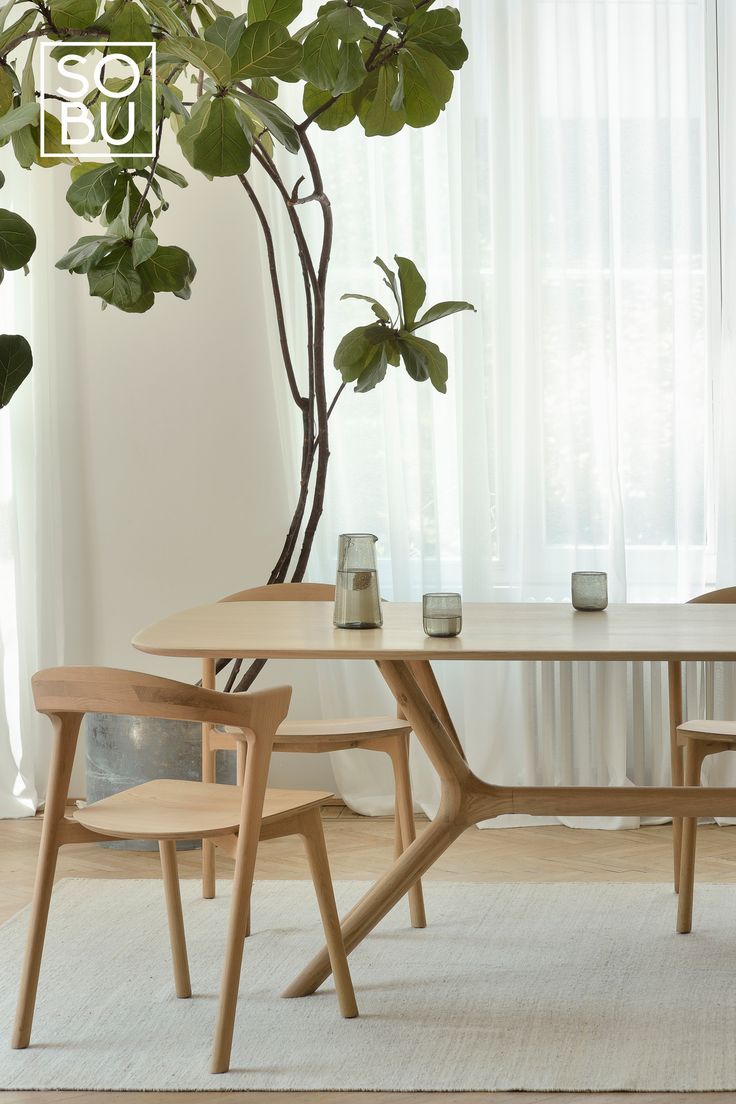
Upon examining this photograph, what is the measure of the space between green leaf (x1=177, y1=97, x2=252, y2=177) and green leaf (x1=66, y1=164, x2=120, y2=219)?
0.68 metres

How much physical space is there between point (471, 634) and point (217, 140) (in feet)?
3.73

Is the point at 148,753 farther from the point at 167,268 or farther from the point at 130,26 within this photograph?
the point at 130,26

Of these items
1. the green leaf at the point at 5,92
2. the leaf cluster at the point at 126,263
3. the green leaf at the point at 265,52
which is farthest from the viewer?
the leaf cluster at the point at 126,263

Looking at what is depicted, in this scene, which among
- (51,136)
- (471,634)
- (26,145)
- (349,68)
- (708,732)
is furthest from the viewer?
(51,136)

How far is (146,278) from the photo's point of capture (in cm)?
324

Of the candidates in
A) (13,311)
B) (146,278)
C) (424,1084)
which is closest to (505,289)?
(146,278)

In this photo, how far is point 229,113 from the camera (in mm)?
2480

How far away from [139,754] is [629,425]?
1909mm

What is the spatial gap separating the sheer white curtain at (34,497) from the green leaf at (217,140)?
1.80 metres

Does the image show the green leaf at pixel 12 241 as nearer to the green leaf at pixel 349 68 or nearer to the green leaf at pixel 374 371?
the green leaf at pixel 349 68

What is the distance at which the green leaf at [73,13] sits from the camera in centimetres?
265

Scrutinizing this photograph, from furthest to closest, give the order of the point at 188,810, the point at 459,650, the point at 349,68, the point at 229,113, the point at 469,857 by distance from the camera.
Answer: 1. the point at 469,857
2. the point at 349,68
3. the point at 229,113
4. the point at 188,810
5. the point at 459,650

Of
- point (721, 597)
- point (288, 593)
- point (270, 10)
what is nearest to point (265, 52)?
point (270, 10)

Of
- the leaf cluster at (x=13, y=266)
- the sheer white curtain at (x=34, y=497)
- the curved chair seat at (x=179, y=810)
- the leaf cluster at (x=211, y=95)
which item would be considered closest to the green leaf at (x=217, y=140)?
the leaf cluster at (x=211, y=95)
